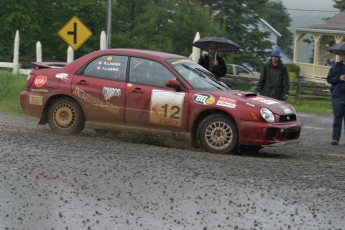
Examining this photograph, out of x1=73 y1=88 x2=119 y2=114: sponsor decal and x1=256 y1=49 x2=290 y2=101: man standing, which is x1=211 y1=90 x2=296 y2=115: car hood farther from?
x1=256 y1=49 x2=290 y2=101: man standing

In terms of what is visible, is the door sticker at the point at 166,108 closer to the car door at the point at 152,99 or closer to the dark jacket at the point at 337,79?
the car door at the point at 152,99

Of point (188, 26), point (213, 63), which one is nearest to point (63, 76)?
point (213, 63)

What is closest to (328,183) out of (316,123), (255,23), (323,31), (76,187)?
(76,187)

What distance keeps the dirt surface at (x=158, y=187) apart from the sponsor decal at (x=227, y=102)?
843 mm

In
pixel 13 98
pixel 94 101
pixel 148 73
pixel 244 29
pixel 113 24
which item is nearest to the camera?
pixel 148 73

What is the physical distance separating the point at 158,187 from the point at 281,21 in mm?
117005

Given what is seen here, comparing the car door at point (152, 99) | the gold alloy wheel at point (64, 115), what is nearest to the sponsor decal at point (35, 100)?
the gold alloy wheel at point (64, 115)

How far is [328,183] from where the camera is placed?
7.61 meters

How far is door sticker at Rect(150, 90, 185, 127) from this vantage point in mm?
10180

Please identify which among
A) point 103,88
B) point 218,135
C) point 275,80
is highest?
point 275,80

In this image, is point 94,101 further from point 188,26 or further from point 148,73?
point 188,26

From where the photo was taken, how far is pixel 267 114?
9.77 m

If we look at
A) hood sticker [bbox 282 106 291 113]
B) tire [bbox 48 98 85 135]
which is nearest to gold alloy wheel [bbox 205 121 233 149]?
hood sticker [bbox 282 106 291 113]

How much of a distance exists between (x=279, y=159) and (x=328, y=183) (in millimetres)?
2232
